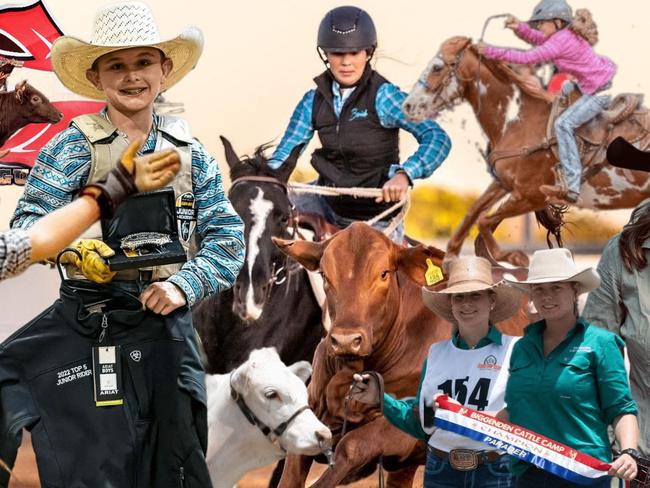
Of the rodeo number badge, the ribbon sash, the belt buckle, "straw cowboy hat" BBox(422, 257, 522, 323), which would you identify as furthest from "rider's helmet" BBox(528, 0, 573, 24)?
the rodeo number badge

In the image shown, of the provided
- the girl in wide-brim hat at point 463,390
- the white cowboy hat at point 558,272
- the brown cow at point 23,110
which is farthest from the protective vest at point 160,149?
the brown cow at point 23,110

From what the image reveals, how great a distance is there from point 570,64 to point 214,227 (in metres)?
4.76

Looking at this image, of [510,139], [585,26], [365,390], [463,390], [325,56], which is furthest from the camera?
[510,139]

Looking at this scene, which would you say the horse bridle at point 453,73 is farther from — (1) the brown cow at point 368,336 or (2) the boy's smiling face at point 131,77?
(2) the boy's smiling face at point 131,77

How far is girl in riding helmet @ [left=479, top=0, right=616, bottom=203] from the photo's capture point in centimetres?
840

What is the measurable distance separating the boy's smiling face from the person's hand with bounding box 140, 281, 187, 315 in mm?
524

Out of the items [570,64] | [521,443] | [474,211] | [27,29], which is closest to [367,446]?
[521,443]

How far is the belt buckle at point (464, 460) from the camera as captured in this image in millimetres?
4434

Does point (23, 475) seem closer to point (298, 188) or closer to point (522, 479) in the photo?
point (298, 188)

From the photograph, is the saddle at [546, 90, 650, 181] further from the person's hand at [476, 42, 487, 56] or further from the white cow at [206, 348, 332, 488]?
the white cow at [206, 348, 332, 488]

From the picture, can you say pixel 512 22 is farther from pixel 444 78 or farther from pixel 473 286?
pixel 473 286

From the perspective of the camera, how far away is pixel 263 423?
19.5 ft

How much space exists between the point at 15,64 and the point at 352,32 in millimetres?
2152

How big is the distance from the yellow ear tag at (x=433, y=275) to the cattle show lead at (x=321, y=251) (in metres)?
0.01
